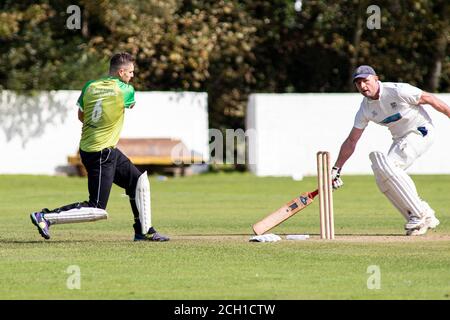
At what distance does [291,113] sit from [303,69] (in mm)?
4678

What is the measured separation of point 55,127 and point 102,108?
64.5 ft

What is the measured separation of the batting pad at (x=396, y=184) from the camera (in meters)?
14.1

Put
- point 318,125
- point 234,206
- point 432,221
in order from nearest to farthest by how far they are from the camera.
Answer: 1. point 432,221
2. point 234,206
3. point 318,125

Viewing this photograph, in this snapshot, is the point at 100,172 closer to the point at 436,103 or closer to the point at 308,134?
the point at 436,103

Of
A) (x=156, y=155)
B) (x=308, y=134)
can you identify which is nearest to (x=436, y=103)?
(x=156, y=155)

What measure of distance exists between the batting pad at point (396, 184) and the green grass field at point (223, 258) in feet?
1.22

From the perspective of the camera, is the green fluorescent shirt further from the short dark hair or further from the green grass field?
the green grass field

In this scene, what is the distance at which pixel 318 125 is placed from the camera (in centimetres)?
3316

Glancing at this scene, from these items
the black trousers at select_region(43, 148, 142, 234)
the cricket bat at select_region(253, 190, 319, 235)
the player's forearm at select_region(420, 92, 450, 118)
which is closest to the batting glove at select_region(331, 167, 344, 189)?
the cricket bat at select_region(253, 190, 319, 235)

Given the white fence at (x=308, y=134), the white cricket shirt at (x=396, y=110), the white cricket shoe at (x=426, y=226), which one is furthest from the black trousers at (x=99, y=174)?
the white fence at (x=308, y=134)

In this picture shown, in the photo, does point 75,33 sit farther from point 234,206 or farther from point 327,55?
point 234,206

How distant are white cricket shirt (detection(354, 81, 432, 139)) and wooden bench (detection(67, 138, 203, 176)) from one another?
17502 millimetres

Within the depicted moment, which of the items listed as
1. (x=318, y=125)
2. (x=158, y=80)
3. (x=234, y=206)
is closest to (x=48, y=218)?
(x=234, y=206)
